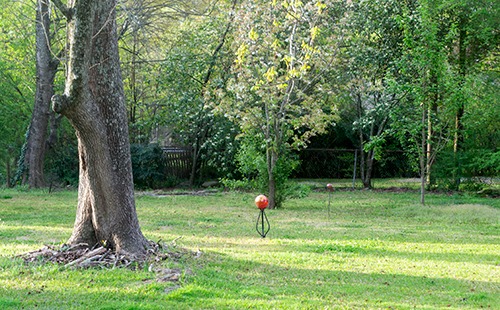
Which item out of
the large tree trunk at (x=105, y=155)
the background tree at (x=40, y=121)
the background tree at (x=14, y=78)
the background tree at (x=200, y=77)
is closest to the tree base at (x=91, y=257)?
the large tree trunk at (x=105, y=155)

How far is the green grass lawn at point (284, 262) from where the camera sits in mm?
6059

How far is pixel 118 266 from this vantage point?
718 centimetres

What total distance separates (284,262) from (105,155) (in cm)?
278

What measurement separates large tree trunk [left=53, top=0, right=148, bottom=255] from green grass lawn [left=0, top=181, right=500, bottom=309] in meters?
0.80

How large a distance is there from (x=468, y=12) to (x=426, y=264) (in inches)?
524

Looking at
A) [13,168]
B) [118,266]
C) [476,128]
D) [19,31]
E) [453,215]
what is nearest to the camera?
[118,266]

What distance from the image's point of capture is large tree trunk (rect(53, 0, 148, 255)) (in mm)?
7488

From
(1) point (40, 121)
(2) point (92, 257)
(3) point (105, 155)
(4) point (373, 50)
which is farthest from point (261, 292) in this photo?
(1) point (40, 121)

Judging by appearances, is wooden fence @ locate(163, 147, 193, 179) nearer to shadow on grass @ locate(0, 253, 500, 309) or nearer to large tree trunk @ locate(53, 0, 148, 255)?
large tree trunk @ locate(53, 0, 148, 255)

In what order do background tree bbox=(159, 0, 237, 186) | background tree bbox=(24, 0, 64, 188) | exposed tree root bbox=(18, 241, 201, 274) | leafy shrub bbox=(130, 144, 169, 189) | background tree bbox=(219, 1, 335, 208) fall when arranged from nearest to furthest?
exposed tree root bbox=(18, 241, 201, 274) → background tree bbox=(219, 1, 335, 208) → background tree bbox=(24, 0, 64, 188) → background tree bbox=(159, 0, 237, 186) → leafy shrub bbox=(130, 144, 169, 189)

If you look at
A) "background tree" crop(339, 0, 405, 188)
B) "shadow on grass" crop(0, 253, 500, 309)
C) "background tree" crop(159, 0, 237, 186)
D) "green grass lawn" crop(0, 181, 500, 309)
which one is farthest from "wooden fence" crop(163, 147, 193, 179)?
"shadow on grass" crop(0, 253, 500, 309)

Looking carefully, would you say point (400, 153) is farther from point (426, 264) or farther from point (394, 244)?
point (426, 264)

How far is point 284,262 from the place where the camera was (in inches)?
323

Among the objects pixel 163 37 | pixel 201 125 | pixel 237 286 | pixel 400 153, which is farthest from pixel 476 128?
pixel 237 286
